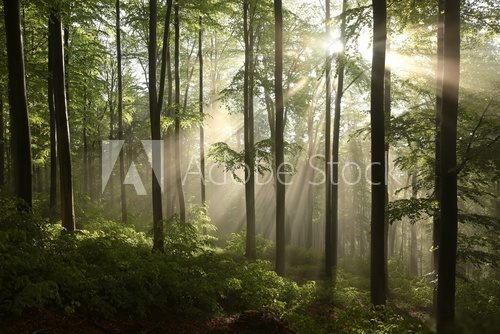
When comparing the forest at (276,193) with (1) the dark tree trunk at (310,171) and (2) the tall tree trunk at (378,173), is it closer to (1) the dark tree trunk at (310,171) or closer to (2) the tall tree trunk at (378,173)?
(2) the tall tree trunk at (378,173)

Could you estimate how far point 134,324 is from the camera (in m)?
6.98

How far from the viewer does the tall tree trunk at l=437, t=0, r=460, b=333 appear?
7.88 metres

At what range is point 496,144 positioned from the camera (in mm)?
9195

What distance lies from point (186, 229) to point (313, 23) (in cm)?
1376

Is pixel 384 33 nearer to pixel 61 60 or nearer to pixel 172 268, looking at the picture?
pixel 172 268

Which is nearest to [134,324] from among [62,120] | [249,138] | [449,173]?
[449,173]

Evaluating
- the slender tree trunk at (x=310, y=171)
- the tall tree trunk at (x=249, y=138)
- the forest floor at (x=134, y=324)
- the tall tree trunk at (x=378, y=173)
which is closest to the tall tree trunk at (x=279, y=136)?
the tall tree trunk at (x=249, y=138)

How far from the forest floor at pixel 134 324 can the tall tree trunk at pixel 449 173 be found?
Answer: 3418mm

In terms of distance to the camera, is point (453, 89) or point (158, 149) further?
point (158, 149)

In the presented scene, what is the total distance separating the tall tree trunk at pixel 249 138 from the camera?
16.4m

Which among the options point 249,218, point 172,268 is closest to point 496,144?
point 172,268

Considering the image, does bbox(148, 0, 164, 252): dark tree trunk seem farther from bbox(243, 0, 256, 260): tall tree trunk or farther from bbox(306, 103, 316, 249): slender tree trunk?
bbox(306, 103, 316, 249): slender tree trunk

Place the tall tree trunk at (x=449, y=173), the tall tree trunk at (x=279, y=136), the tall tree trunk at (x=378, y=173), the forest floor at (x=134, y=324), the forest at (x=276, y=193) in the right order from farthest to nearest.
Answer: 1. the tall tree trunk at (x=279, y=136)
2. the tall tree trunk at (x=378, y=173)
3. the tall tree trunk at (x=449, y=173)
4. the forest at (x=276, y=193)
5. the forest floor at (x=134, y=324)

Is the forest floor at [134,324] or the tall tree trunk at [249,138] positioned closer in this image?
the forest floor at [134,324]
